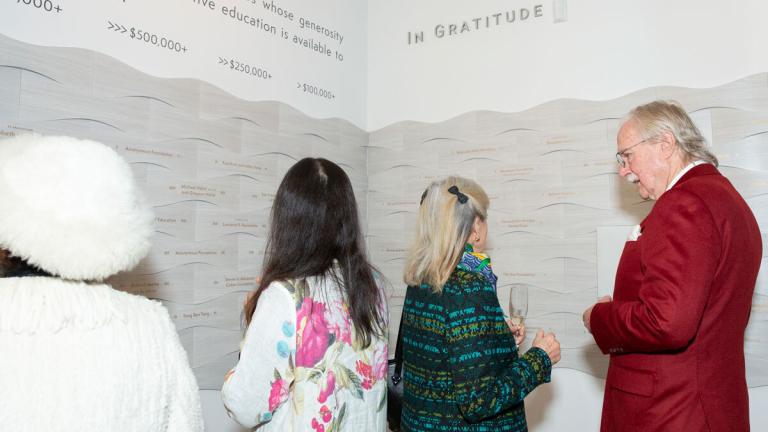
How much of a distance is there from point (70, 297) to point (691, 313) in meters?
1.36

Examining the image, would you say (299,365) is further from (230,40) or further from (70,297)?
(230,40)

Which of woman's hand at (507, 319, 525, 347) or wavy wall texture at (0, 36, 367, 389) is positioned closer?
woman's hand at (507, 319, 525, 347)

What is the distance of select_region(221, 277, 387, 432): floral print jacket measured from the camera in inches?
49.6

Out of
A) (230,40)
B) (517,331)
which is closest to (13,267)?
(517,331)

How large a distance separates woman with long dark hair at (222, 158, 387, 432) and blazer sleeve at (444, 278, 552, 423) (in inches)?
7.9

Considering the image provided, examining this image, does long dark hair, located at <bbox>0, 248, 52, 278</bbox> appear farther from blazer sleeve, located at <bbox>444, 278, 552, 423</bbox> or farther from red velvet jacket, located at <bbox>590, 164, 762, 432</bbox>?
red velvet jacket, located at <bbox>590, 164, 762, 432</bbox>

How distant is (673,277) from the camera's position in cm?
138

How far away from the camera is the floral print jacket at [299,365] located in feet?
4.13

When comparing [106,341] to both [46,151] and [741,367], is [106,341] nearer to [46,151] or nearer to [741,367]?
[46,151]

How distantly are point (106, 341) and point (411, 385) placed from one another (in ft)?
3.06

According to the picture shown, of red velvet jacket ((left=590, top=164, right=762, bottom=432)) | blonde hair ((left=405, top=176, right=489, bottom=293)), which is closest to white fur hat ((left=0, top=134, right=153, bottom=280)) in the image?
blonde hair ((left=405, top=176, right=489, bottom=293))

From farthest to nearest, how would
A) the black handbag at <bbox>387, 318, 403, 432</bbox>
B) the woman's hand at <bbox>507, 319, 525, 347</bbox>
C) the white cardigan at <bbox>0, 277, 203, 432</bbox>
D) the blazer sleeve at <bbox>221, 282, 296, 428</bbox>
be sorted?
the black handbag at <bbox>387, 318, 403, 432</bbox> < the woman's hand at <bbox>507, 319, 525, 347</bbox> < the blazer sleeve at <bbox>221, 282, 296, 428</bbox> < the white cardigan at <bbox>0, 277, 203, 432</bbox>

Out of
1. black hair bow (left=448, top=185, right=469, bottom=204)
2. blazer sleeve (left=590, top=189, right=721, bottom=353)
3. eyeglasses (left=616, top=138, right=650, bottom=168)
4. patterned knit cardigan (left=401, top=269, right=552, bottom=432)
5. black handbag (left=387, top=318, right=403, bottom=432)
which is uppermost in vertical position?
eyeglasses (left=616, top=138, right=650, bottom=168)

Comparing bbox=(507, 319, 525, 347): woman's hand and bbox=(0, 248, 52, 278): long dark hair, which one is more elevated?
bbox=(0, 248, 52, 278): long dark hair
